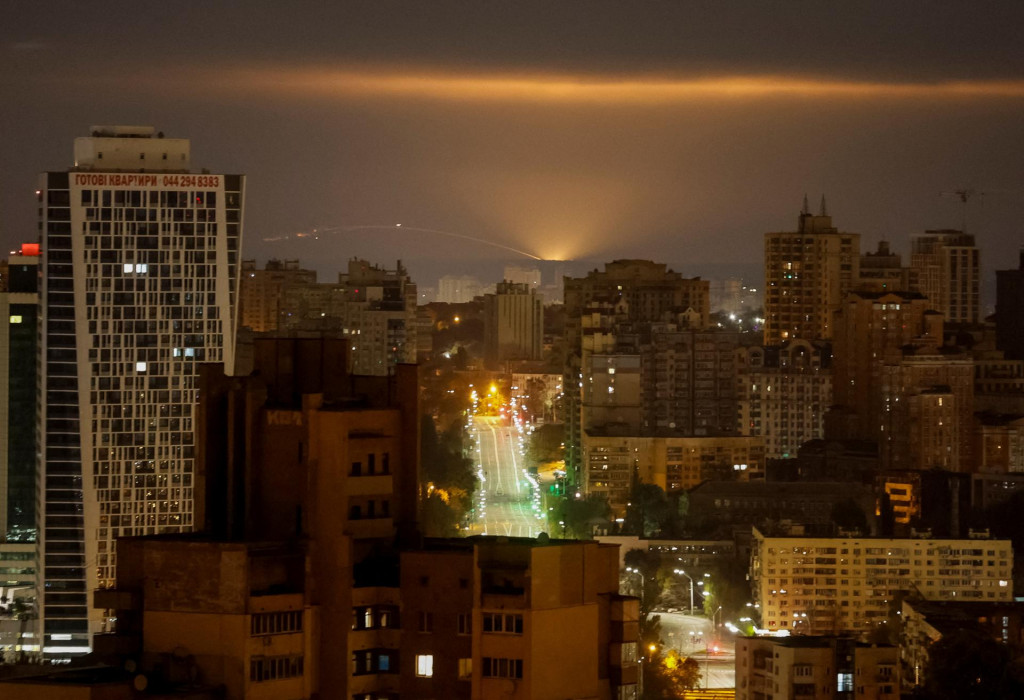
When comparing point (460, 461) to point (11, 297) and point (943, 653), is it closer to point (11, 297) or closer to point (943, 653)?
point (11, 297)

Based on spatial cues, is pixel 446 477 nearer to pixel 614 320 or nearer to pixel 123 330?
pixel 614 320

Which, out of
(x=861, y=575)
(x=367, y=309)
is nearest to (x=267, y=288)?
(x=367, y=309)

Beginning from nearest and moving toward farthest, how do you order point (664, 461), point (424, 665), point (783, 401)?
point (424, 665), point (664, 461), point (783, 401)

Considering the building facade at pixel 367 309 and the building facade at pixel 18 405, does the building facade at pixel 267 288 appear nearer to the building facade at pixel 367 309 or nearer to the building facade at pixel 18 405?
the building facade at pixel 367 309

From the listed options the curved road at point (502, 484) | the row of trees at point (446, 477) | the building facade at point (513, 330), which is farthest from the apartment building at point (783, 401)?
the building facade at point (513, 330)

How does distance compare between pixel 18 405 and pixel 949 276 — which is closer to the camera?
pixel 18 405

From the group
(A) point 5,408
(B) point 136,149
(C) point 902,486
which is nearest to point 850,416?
(C) point 902,486
